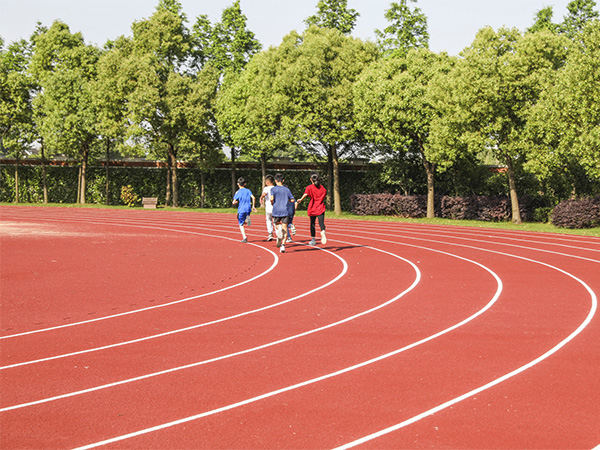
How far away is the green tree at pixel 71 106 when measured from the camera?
41.8 meters

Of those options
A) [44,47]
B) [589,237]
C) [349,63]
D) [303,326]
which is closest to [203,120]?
[349,63]

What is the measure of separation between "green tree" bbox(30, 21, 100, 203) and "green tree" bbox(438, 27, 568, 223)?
84.5 ft

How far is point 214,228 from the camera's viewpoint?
2362cm

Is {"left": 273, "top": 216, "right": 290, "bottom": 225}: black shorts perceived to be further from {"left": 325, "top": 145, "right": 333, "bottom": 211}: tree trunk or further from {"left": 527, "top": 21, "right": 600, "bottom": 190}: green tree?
{"left": 325, "top": 145, "right": 333, "bottom": 211}: tree trunk

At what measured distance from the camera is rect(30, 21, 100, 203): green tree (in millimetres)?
41781

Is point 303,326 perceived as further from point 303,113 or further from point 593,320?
point 303,113

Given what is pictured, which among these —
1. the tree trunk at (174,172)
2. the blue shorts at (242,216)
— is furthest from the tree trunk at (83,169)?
the blue shorts at (242,216)

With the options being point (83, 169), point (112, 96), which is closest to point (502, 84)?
point (112, 96)

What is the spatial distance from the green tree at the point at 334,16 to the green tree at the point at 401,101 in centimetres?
1627

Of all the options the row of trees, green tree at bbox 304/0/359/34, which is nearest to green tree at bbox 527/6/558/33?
the row of trees

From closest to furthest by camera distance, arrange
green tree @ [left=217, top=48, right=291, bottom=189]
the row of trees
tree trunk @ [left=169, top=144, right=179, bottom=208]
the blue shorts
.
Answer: the blue shorts < the row of trees < green tree @ [left=217, top=48, right=291, bottom=189] < tree trunk @ [left=169, top=144, right=179, bottom=208]

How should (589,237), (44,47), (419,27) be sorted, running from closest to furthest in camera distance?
(589,237), (419,27), (44,47)

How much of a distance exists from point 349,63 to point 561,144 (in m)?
13.1

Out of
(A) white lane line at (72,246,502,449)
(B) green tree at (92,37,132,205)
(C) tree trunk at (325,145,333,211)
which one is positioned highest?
(B) green tree at (92,37,132,205)
